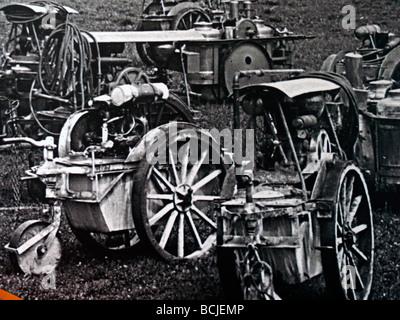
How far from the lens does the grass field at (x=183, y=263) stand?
16.5 ft

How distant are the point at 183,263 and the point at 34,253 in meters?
0.92

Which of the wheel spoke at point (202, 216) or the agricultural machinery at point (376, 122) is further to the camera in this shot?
the agricultural machinery at point (376, 122)

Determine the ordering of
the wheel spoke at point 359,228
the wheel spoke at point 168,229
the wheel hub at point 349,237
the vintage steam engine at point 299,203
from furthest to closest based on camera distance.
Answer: the wheel spoke at point 168,229
the wheel spoke at point 359,228
the wheel hub at point 349,237
the vintage steam engine at point 299,203

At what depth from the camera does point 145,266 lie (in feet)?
17.6

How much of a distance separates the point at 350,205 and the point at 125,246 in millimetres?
1576

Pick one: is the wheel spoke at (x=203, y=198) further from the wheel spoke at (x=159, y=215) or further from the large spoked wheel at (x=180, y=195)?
the wheel spoke at (x=159, y=215)

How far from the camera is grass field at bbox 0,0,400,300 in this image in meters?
5.02

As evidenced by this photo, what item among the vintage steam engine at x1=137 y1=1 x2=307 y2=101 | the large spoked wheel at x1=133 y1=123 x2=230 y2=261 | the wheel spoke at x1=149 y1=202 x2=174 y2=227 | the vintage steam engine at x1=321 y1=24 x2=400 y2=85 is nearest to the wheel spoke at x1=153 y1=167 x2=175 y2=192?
the large spoked wheel at x1=133 y1=123 x2=230 y2=261

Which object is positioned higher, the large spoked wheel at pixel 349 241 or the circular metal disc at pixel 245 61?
the circular metal disc at pixel 245 61

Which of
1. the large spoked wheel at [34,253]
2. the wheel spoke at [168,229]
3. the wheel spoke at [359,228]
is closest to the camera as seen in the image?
the wheel spoke at [359,228]

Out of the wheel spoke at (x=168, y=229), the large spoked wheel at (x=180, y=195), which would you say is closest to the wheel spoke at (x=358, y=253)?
the large spoked wheel at (x=180, y=195)

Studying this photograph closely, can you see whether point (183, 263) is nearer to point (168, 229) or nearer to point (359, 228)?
point (168, 229)
